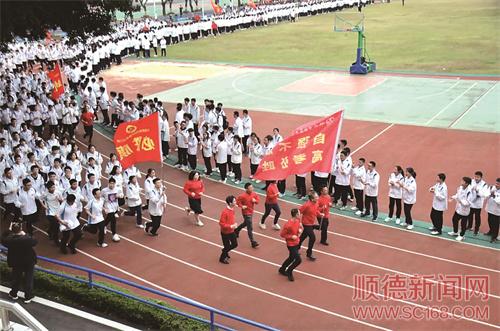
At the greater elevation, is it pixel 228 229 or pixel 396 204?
pixel 228 229

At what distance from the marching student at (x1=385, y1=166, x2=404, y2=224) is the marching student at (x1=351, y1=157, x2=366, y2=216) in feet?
2.02

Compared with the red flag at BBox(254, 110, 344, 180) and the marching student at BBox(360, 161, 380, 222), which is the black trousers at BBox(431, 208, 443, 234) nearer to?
the marching student at BBox(360, 161, 380, 222)

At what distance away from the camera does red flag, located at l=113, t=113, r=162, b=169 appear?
1105cm

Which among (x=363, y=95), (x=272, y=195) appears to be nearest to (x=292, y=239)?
(x=272, y=195)

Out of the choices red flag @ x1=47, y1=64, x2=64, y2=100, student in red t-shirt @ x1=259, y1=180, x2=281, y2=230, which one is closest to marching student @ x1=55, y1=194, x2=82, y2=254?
student in red t-shirt @ x1=259, y1=180, x2=281, y2=230

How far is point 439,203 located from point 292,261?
334cm

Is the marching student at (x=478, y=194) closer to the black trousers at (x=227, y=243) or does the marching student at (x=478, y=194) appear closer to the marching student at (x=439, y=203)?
the marching student at (x=439, y=203)

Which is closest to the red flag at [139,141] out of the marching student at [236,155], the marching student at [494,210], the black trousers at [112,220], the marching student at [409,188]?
the black trousers at [112,220]

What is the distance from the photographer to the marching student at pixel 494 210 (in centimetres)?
1091

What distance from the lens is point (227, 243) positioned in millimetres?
10445

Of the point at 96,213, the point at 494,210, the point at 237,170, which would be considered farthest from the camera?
the point at 237,170

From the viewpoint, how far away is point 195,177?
1200 cm

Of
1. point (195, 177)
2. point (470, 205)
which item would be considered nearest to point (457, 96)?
point (470, 205)

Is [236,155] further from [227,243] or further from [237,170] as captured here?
[227,243]
